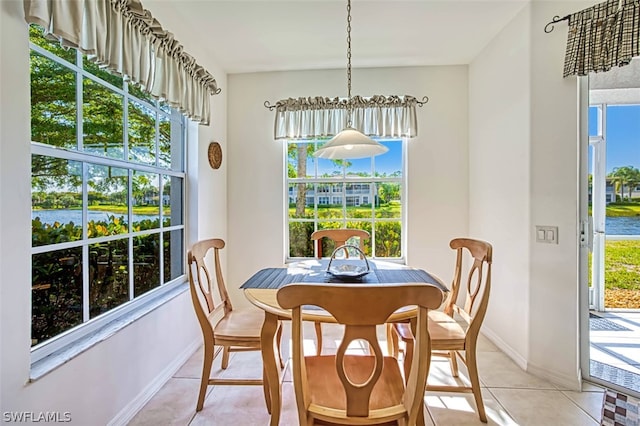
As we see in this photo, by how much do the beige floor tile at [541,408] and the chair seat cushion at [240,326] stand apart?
1.58 metres

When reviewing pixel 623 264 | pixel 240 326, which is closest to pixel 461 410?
pixel 240 326

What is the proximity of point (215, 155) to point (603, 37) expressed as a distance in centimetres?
294

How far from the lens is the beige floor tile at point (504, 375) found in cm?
208

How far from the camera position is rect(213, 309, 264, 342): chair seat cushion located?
5.81 ft

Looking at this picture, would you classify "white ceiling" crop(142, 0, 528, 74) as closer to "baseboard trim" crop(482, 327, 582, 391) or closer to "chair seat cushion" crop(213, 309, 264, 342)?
"chair seat cushion" crop(213, 309, 264, 342)

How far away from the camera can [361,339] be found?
103 centimetres

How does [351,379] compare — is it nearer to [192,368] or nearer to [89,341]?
[89,341]

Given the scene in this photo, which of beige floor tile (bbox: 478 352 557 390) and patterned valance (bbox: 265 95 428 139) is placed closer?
beige floor tile (bbox: 478 352 557 390)

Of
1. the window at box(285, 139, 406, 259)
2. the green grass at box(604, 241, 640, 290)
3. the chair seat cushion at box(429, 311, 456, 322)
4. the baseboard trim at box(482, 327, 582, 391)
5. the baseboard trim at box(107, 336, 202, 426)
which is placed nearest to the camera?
the baseboard trim at box(107, 336, 202, 426)

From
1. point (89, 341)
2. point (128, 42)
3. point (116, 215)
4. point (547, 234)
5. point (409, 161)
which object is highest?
point (128, 42)

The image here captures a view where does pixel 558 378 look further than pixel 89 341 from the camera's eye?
Yes

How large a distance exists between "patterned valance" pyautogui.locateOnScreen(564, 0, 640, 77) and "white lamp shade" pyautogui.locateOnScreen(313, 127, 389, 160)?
51.5 inches

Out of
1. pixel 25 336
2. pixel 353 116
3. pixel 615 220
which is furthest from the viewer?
pixel 353 116

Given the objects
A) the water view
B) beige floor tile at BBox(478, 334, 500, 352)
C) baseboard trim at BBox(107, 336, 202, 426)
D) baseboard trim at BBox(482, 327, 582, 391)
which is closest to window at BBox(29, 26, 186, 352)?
baseboard trim at BBox(107, 336, 202, 426)
